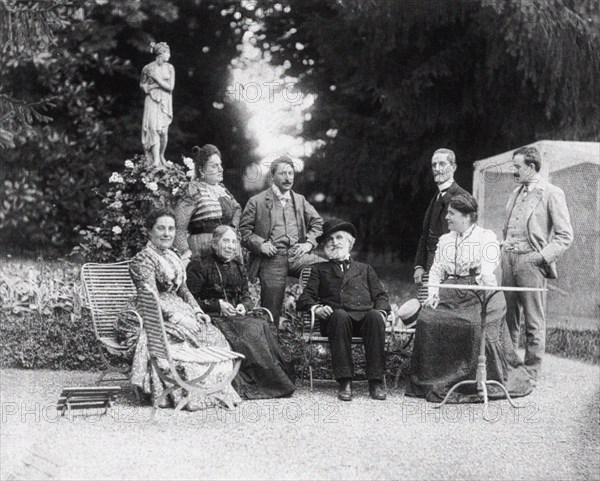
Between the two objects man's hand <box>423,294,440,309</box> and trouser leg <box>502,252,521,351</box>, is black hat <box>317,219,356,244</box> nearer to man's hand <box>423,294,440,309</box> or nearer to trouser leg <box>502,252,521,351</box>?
man's hand <box>423,294,440,309</box>

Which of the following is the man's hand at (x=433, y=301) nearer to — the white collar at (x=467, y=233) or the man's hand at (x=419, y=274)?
the white collar at (x=467, y=233)

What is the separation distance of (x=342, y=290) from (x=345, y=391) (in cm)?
89

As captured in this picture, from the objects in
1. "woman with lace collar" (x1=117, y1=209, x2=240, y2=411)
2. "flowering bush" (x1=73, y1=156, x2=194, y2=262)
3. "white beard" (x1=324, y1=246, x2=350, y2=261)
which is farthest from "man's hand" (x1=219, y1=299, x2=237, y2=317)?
"flowering bush" (x1=73, y1=156, x2=194, y2=262)

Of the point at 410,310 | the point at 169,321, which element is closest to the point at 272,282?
the point at 410,310

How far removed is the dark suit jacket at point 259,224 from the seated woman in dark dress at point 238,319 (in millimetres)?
542

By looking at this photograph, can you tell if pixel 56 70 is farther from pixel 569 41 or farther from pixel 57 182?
pixel 569 41

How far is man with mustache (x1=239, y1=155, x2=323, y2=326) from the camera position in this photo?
771 centimetres

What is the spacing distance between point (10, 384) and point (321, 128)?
918 centimetres

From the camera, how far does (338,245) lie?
7.35 m

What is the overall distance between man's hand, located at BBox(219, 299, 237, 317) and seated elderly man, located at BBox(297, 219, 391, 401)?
0.60m

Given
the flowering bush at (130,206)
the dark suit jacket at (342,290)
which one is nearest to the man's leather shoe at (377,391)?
the dark suit jacket at (342,290)

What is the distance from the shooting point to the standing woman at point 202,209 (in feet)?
25.5

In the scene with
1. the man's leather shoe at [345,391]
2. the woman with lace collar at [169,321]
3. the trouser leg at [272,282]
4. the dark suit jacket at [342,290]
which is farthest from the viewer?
the trouser leg at [272,282]

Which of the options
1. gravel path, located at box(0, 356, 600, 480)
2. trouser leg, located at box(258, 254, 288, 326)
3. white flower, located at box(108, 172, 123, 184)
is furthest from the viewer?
white flower, located at box(108, 172, 123, 184)
